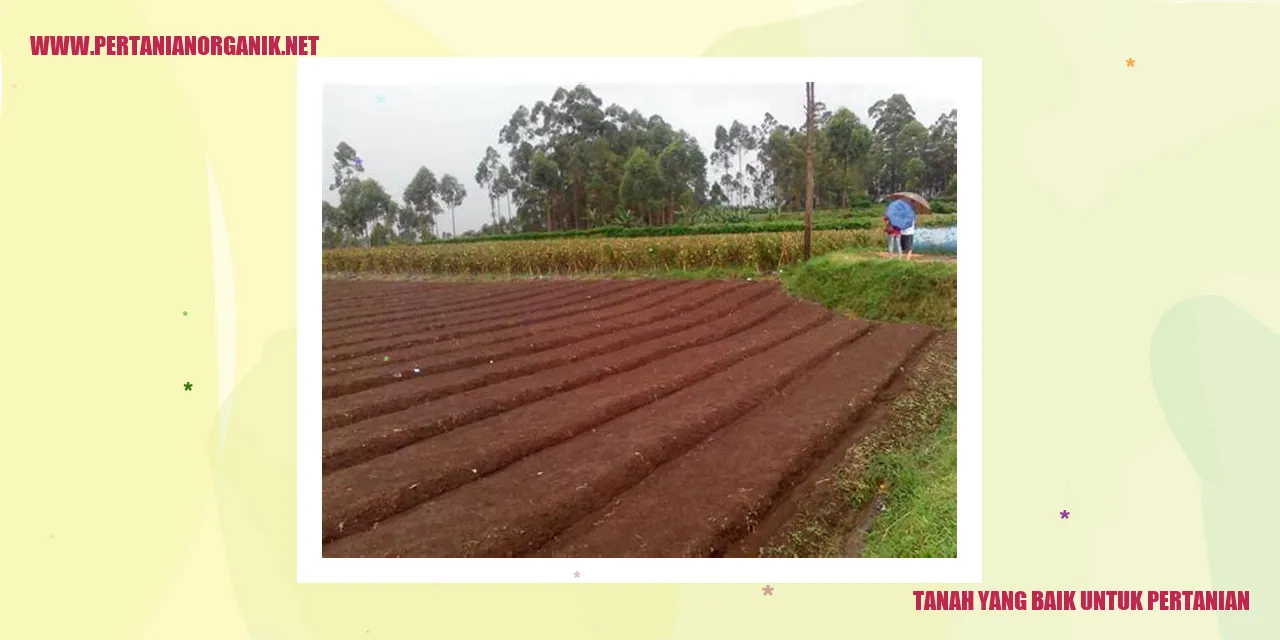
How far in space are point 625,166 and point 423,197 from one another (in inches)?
A: 47.7

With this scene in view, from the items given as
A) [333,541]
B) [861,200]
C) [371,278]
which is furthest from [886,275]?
[333,541]

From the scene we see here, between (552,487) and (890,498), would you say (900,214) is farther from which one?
(552,487)

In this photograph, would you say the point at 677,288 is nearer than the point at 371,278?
No

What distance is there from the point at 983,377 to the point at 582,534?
215cm

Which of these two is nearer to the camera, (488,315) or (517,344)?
(517,344)

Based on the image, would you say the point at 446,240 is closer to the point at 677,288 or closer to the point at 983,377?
the point at 677,288

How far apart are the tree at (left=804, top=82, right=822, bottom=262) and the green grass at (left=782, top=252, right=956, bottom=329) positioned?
0.32 m

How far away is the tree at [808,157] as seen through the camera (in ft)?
8.93

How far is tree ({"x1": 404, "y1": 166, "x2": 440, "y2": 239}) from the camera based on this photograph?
2807 mm

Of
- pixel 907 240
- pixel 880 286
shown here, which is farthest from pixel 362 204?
pixel 880 286

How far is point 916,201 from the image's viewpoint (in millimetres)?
3363

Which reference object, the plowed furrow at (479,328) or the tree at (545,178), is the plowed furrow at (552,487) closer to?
the plowed furrow at (479,328)

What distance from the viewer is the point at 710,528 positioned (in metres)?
2.53

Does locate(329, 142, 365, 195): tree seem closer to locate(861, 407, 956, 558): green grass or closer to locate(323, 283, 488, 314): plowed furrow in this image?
locate(323, 283, 488, 314): plowed furrow
